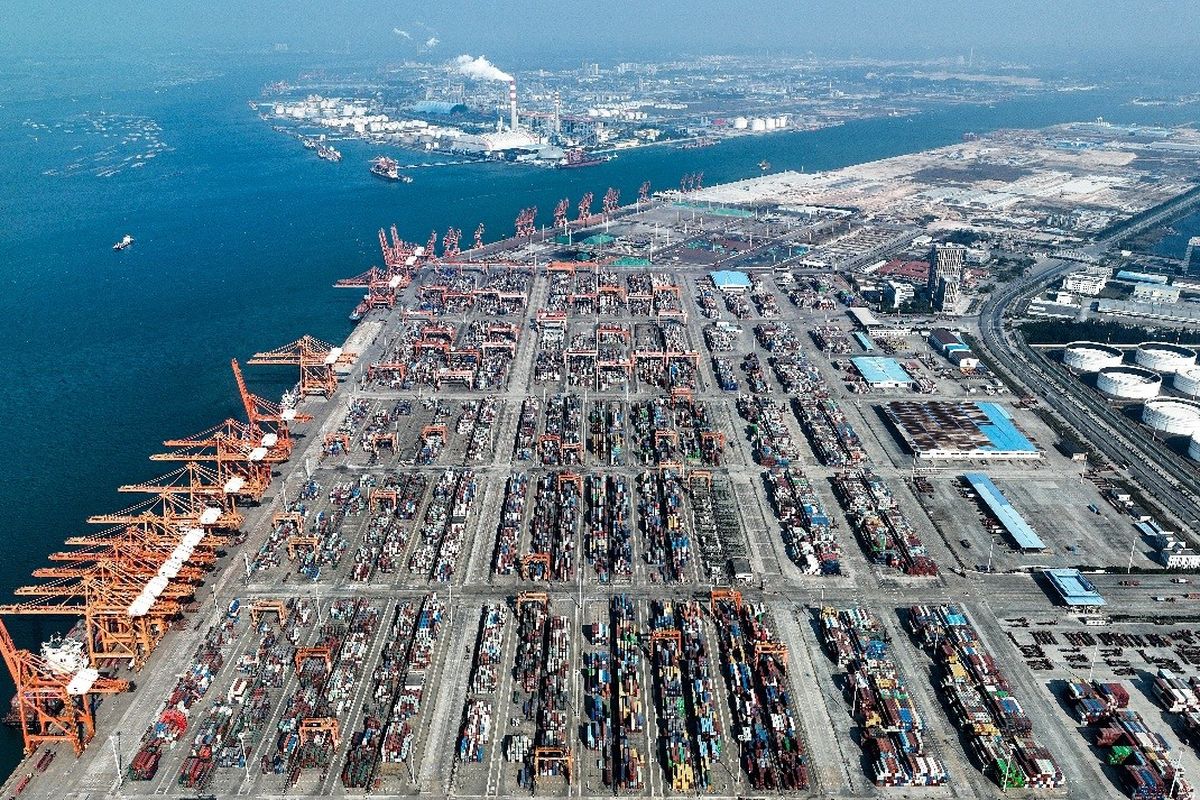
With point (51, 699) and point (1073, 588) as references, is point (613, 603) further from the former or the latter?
point (51, 699)

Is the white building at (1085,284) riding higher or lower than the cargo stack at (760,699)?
lower

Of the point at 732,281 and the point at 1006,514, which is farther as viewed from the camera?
the point at 732,281

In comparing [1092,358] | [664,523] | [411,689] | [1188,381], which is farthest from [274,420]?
[1188,381]

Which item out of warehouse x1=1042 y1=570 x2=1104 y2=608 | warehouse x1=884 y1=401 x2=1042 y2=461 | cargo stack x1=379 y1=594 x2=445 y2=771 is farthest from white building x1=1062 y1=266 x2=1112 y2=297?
cargo stack x1=379 y1=594 x2=445 y2=771

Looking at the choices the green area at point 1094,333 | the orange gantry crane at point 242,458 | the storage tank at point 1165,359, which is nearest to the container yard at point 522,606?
the orange gantry crane at point 242,458

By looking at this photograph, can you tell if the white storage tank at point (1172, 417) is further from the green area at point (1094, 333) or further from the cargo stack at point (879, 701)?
the cargo stack at point (879, 701)

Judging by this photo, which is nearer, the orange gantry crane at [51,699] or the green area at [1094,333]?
the orange gantry crane at [51,699]

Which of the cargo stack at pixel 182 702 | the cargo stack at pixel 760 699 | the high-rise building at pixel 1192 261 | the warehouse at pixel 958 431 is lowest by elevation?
the high-rise building at pixel 1192 261
